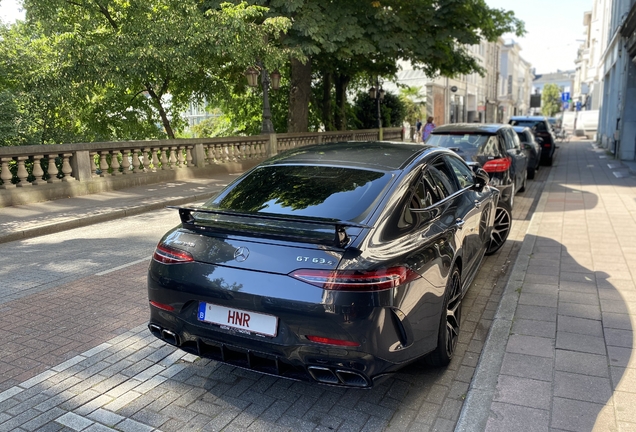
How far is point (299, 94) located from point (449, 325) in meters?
17.6

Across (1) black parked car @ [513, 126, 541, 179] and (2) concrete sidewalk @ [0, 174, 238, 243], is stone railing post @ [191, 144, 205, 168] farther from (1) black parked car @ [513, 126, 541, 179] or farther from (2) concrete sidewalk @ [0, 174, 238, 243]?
(1) black parked car @ [513, 126, 541, 179]

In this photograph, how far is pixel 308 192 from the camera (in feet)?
12.0

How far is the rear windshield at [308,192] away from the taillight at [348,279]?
19.7 inches

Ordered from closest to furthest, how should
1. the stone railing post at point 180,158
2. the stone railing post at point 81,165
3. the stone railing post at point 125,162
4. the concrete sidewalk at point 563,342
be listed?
the concrete sidewalk at point 563,342 → the stone railing post at point 81,165 → the stone railing post at point 125,162 → the stone railing post at point 180,158

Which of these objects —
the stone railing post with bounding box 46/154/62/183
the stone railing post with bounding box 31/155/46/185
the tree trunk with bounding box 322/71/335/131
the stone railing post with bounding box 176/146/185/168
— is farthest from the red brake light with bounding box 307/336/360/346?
the tree trunk with bounding box 322/71/335/131

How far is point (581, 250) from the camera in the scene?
22.2 ft

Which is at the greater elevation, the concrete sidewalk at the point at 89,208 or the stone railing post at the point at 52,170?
the stone railing post at the point at 52,170

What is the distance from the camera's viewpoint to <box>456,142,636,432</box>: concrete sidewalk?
307cm

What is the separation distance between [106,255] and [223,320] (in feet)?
15.1

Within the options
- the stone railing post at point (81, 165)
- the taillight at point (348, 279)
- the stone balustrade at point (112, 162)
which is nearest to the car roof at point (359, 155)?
the taillight at point (348, 279)

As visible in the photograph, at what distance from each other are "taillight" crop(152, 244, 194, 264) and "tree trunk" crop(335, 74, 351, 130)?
24.0 meters

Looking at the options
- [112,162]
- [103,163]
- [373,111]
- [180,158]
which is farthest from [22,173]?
[373,111]

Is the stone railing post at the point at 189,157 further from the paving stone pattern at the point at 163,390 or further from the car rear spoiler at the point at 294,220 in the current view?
the car rear spoiler at the point at 294,220

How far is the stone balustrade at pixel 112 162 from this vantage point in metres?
10.9
